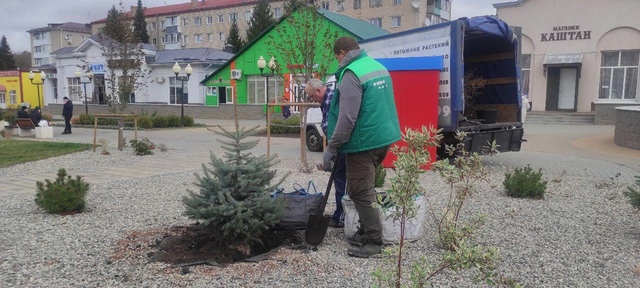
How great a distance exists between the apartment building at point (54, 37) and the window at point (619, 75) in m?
92.8

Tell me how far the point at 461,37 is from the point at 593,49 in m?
22.4

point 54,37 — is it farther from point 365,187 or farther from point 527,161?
point 365,187

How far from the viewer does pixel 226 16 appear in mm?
69375

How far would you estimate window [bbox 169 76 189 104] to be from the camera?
38656mm

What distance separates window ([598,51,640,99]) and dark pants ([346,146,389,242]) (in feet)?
91.1

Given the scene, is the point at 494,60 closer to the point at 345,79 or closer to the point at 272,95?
the point at 345,79

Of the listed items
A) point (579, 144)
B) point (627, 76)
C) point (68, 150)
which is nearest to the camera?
point (68, 150)

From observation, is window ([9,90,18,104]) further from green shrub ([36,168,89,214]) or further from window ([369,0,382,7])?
green shrub ([36,168,89,214])

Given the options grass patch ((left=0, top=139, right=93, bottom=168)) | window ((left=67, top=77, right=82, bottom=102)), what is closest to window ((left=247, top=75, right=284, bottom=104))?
window ((left=67, top=77, right=82, bottom=102))

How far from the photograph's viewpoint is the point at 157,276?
3.62 meters

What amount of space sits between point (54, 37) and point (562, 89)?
96915 millimetres

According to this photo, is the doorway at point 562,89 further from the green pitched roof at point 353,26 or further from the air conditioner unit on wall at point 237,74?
the air conditioner unit on wall at point 237,74

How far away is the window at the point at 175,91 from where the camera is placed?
38656 millimetres

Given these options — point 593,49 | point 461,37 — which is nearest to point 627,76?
point 593,49
